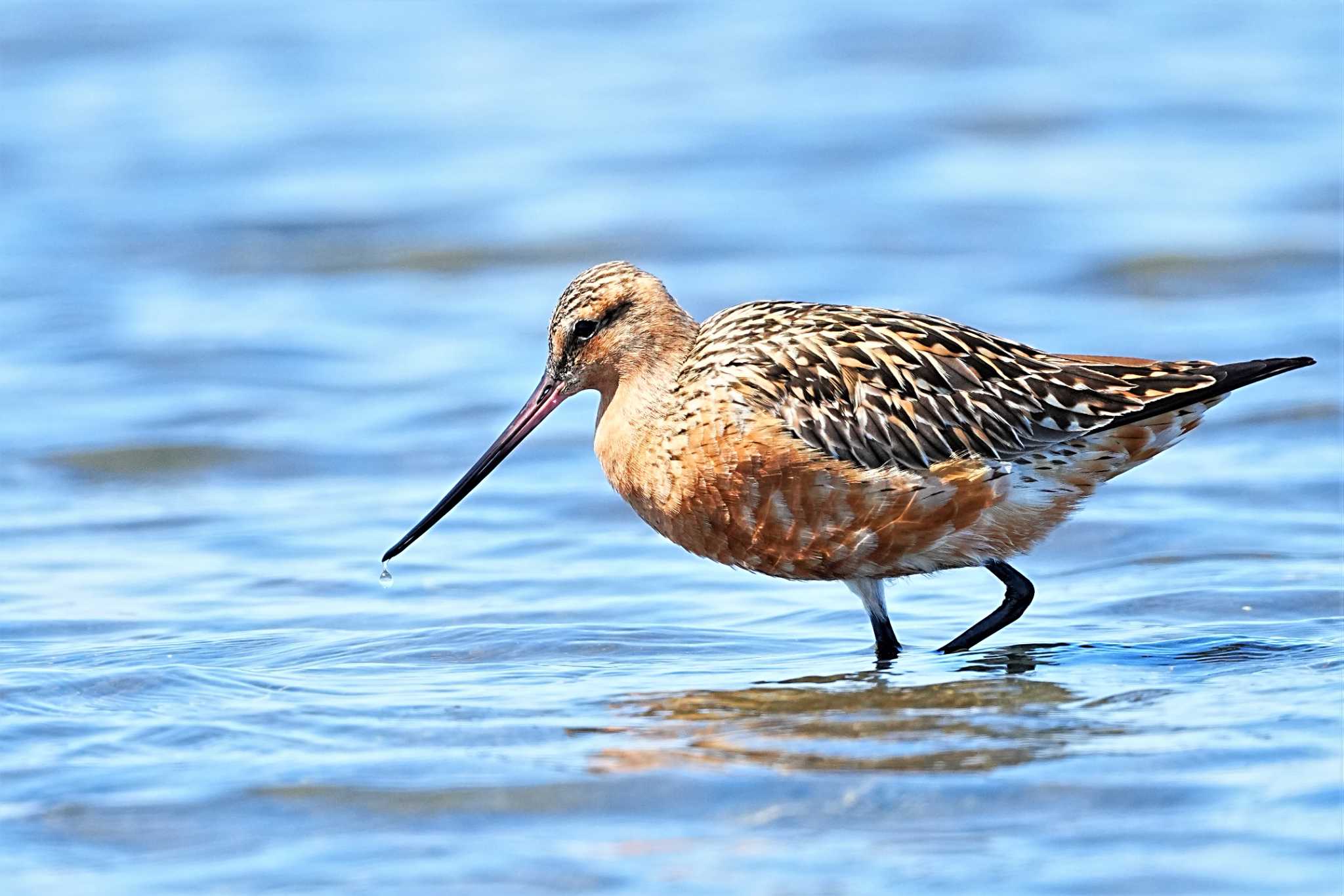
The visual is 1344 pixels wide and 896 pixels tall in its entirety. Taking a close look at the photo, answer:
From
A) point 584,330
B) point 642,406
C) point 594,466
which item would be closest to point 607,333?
point 584,330

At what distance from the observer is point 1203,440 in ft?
32.8

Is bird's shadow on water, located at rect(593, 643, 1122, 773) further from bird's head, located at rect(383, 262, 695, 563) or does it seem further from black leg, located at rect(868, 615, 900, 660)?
bird's head, located at rect(383, 262, 695, 563)

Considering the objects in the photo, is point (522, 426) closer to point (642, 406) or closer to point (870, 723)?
point (642, 406)

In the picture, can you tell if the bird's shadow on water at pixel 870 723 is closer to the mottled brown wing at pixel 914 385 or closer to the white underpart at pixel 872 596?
the white underpart at pixel 872 596

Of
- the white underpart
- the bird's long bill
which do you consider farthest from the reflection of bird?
the bird's long bill

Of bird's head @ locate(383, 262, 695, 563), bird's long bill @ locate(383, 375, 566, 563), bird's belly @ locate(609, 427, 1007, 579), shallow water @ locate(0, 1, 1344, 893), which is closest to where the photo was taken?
shallow water @ locate(0, 1, 1344, 893)

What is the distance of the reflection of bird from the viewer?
6793 millimetres

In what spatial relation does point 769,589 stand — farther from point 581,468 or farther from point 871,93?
point 871,93

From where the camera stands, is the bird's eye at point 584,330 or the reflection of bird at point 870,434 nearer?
the reflection of bird at point 870,434

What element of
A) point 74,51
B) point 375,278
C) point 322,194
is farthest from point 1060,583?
point 74,51

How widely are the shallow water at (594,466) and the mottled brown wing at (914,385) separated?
74 centimetres

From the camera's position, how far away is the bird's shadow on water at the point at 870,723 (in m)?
5.55

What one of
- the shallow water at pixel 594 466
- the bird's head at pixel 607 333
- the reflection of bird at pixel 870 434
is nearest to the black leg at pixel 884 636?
the reflection of bird at pixel 870 434

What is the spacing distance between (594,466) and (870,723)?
4178mm
